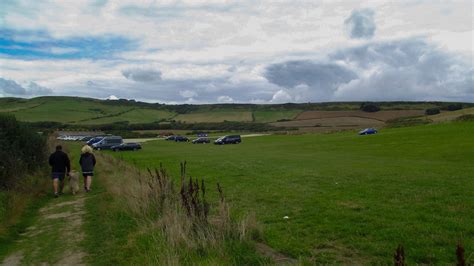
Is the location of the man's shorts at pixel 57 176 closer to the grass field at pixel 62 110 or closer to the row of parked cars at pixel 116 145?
the row of parked cars at pixel 116 145

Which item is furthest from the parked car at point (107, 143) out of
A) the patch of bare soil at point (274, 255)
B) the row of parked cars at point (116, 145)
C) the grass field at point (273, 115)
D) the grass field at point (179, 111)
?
the grass field at point (273, 115)

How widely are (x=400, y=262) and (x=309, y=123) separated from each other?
106 m

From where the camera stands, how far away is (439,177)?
16188 mm

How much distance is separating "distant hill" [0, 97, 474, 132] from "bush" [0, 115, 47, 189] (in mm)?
82928

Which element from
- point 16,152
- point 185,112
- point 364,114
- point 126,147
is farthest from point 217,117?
point 16,152

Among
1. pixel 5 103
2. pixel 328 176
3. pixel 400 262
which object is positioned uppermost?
pixel 5 103

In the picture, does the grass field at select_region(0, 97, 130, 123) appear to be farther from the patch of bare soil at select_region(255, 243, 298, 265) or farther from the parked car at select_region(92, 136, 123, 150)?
the patch of bare soil at select_region(255, 243, 298, 265)

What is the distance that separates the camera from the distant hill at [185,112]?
117812 mm

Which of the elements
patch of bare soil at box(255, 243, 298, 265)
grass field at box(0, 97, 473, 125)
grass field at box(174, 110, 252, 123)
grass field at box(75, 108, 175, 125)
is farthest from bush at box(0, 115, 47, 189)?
grass field at box(174, 110, 252, 123)

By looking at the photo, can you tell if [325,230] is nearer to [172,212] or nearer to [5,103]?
[172,212]

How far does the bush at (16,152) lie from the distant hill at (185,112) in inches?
3265

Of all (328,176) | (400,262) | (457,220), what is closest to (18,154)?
(328,176)

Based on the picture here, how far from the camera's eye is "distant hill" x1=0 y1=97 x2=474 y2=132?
117812mm

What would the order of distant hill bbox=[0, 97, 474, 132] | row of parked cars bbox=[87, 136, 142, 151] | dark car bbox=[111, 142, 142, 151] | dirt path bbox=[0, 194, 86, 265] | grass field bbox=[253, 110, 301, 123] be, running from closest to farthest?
dirt path bbox=[0, 194, 86, 265] < dark car bbox=[111, 142, 142, 151] < row of parked cars bbox=[87, 136, 142, 151] < distant hill bbox=[0, 97, 474, 132] < grass field bbox=[253, 110, 301, 123]
